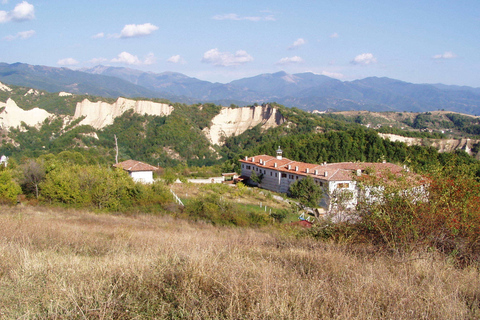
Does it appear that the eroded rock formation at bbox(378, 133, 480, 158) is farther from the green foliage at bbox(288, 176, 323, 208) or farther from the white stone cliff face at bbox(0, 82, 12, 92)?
the white stone cliff face at bbox(0, 82, 12, 92)

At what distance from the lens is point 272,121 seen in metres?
73.6

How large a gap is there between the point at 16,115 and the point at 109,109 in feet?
50.5

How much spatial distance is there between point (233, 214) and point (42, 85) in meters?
180

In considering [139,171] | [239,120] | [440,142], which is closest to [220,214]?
[139,171]

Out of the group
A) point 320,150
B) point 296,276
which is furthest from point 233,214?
point 320,150

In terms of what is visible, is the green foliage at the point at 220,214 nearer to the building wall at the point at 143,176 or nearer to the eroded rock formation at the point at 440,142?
the building wall at the point at 143,176

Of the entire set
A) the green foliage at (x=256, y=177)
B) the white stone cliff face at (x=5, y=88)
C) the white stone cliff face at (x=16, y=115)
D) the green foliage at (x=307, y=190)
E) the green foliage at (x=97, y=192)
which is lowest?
the green foliage at (x=256, y=177)

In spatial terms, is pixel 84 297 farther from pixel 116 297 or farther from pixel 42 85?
pixel 42 85

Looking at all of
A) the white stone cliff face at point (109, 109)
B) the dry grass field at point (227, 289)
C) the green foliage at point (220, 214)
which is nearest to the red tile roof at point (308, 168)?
the green foliage at point (220, 214)

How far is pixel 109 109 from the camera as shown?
68.2 meters

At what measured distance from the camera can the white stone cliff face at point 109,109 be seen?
65.9m

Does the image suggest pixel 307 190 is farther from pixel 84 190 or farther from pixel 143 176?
pixel 84 190

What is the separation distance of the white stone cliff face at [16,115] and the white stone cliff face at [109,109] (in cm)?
603

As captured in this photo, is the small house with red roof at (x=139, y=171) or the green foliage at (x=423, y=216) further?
the small house with red roof at (x=139, y=171)
